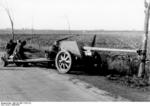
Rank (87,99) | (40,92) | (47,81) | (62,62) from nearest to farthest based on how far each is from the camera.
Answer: (87,99), (40,92), (47,81), (62,62)

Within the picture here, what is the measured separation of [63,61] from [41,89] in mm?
2995

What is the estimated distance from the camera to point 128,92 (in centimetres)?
801

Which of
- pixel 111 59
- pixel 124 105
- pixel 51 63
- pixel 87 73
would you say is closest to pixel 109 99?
pixel 124 105

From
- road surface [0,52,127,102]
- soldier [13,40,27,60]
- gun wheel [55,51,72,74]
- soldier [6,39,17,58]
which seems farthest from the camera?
soldier [6,39,17,58]

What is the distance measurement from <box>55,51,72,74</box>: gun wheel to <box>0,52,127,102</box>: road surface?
0.31 m

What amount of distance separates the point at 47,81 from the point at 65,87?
43.8 inches

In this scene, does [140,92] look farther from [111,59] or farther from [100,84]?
[111,59]

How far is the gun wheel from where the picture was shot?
10.9 metres

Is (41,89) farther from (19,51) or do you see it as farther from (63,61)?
(19,51)

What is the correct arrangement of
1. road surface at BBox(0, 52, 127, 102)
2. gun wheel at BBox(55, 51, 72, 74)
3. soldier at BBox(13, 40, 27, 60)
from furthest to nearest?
soldier at BBox(13, 40, 27, 60) → gun wheel at BBox(55, 51, 72, 74) → road surface at BBox(0, 52, 127, 102)

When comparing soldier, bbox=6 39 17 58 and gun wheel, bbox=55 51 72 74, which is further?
soldier, bbox=6 39 17 58

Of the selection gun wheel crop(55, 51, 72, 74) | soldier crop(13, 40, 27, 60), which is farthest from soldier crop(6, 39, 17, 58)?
gun wheel crop(55, 51, 72, 74)

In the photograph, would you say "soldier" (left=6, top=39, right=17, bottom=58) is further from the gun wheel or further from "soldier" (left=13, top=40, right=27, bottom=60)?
the gun wheel

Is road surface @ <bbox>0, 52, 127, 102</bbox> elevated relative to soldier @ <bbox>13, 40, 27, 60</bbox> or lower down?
lower down
